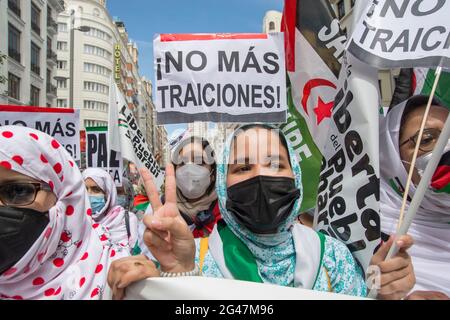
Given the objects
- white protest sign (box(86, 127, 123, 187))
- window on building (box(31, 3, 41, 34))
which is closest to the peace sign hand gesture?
white protest sign (box(86, 127, 123, 187))

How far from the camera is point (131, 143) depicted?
470cm

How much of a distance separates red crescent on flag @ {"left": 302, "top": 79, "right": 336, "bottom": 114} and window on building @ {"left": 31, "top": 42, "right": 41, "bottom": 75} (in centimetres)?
2943

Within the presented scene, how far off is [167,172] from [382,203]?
1.33 m

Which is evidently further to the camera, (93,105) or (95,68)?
(95,68)

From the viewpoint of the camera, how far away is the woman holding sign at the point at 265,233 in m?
1.67

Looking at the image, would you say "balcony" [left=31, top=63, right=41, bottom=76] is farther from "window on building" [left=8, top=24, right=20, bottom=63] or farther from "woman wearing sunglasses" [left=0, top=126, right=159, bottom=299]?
"woman wearing sunglasses" [left=0, top=126, right=159, bottom=299]

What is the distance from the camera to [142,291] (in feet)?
4.37

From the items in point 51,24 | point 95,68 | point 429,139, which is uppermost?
point 95,68

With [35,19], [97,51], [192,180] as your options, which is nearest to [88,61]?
[97,51]

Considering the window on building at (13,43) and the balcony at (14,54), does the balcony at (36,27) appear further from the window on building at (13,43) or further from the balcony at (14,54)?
the balcony at (14,54)

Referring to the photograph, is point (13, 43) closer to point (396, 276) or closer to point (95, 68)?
point (396, 276)

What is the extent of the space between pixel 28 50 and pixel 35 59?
1.86 meters
